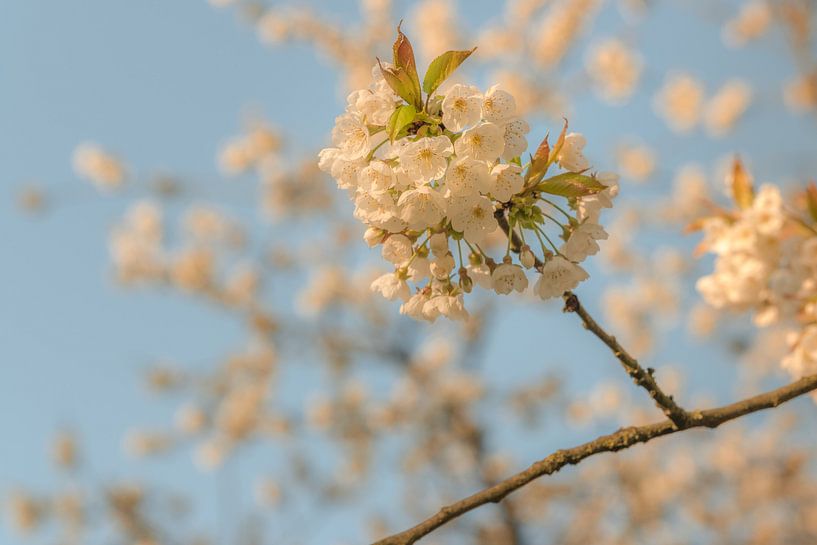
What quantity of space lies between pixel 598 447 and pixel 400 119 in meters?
0.72

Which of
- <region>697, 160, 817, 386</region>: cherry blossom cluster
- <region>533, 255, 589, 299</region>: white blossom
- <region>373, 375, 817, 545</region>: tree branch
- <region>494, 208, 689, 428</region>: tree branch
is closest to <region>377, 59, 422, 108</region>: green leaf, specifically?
<region>494, 208, 689, 428</region>: tree branch

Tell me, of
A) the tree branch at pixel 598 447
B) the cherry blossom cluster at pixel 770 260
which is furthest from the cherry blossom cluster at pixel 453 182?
Answer: the cherry blossom cluster at pixel 770 260

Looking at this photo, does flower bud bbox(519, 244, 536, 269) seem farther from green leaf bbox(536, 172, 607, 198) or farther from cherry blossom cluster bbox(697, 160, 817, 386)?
cherry blossom cluster bbox(697, 160, 817, 386)

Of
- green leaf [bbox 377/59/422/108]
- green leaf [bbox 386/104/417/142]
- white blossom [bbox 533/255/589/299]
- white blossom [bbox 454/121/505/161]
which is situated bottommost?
white blossom [bbox 533/255/589/299]

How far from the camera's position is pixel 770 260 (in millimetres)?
2031

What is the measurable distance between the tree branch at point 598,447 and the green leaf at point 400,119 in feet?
2.10

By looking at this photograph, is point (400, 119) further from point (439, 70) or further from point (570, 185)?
point (570, 185)

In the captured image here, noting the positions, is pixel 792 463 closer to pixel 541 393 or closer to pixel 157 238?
pixel 541 393

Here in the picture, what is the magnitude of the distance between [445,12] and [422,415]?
459 centimetres

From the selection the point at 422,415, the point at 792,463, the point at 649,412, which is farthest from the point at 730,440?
the point at 422,415

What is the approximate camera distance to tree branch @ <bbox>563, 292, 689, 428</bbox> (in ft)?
4.16

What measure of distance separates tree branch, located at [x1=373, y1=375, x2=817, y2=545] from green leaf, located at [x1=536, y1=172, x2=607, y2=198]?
0.46 m

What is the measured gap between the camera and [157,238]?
8578mm

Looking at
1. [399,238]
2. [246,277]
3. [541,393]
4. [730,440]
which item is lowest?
[399,238]
